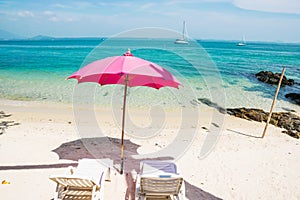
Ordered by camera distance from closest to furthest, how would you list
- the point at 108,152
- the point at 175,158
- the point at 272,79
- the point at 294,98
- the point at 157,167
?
the point at 157,167 → the point at 175,158 → the point at 108,152 → the point at 294,98 → the point at 272,79

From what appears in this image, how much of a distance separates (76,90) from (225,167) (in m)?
11.1

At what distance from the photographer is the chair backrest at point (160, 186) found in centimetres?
385

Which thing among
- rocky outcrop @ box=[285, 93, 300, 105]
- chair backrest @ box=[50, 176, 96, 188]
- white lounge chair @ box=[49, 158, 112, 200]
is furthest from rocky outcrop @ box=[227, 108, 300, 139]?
chair backrest @ box=[50, 176, 96, 188]

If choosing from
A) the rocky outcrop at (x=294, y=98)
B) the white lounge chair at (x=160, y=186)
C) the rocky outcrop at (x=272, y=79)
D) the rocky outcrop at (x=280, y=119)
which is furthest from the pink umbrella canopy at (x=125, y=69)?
the rocky outcrop at (x=272, y=79)

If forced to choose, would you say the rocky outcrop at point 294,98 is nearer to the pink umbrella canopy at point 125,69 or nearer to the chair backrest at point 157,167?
the chair backrest at point 157,167

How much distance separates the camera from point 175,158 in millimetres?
6152

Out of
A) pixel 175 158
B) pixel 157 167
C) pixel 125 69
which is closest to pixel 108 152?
pixel 175 158

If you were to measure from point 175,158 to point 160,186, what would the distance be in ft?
7.44

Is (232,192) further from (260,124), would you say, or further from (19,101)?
(19,101)

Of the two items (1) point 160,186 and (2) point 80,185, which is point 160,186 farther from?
(2) point 80,185

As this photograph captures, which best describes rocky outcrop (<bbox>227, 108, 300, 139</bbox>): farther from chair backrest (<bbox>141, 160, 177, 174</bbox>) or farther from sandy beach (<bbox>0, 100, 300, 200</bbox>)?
chair backrest (<bbox>141, 160, 177, 174</bbox>)

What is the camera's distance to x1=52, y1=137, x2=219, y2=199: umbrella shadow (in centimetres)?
475

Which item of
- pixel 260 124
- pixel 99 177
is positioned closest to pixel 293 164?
pixel 260 124

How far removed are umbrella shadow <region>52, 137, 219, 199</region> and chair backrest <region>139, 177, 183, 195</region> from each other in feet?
2.09
